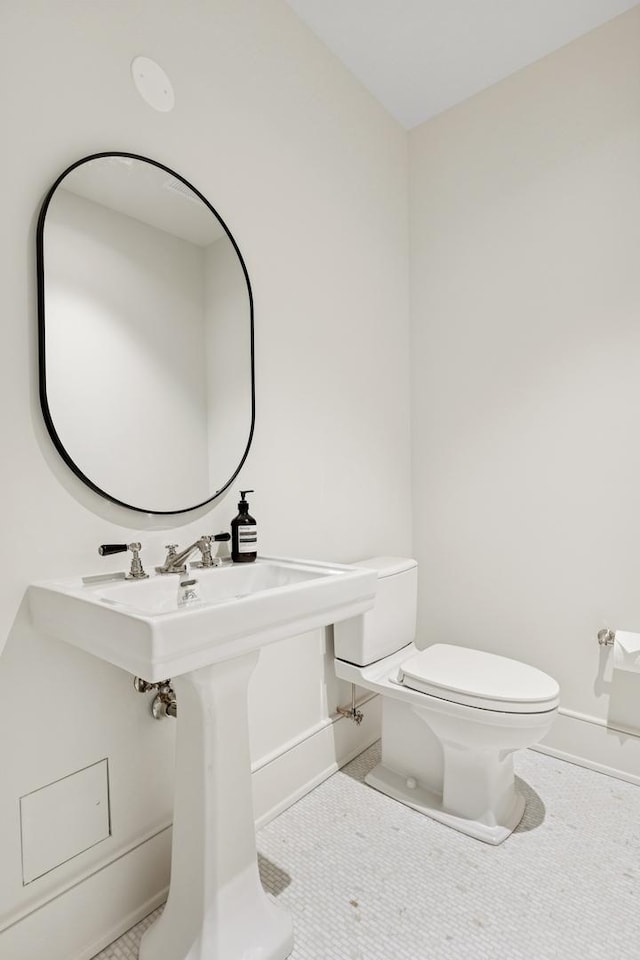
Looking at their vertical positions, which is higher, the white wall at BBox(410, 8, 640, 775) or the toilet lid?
the white wall at BBox(410, 8, 640, 775)

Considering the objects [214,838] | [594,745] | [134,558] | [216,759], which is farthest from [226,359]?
[594,745]

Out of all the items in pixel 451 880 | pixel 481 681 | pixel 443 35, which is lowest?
pixel 451 880

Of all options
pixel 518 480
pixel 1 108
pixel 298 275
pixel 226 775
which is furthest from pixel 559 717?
pixel 1 108

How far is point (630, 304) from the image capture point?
1.82 metres

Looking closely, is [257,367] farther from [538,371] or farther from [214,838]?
[214,838]

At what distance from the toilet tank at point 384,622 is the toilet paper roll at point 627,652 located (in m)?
0.70

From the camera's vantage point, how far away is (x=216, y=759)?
3.61ft

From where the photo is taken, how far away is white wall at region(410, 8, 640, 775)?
1848 mm

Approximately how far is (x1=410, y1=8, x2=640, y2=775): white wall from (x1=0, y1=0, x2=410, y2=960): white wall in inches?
7.8

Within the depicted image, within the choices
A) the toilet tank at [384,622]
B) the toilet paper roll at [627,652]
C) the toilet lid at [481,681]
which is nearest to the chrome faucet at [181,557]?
the toilet tank at [384,622]

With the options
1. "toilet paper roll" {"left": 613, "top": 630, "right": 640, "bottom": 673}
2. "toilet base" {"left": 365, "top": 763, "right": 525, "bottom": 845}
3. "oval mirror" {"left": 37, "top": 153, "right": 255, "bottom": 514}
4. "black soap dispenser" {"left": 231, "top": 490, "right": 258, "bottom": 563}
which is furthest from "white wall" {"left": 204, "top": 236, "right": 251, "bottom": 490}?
"toilet paper roll" {"left": 613, "top": 630, "right": 640, "bottom": 673}

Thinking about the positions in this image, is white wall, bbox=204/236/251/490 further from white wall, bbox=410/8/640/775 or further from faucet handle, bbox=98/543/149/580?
white wall, bbox=410/8/640/775

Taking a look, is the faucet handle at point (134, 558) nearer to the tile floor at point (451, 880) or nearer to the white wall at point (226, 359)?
the white wall at point (226, 359)

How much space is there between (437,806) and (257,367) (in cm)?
A: 152
